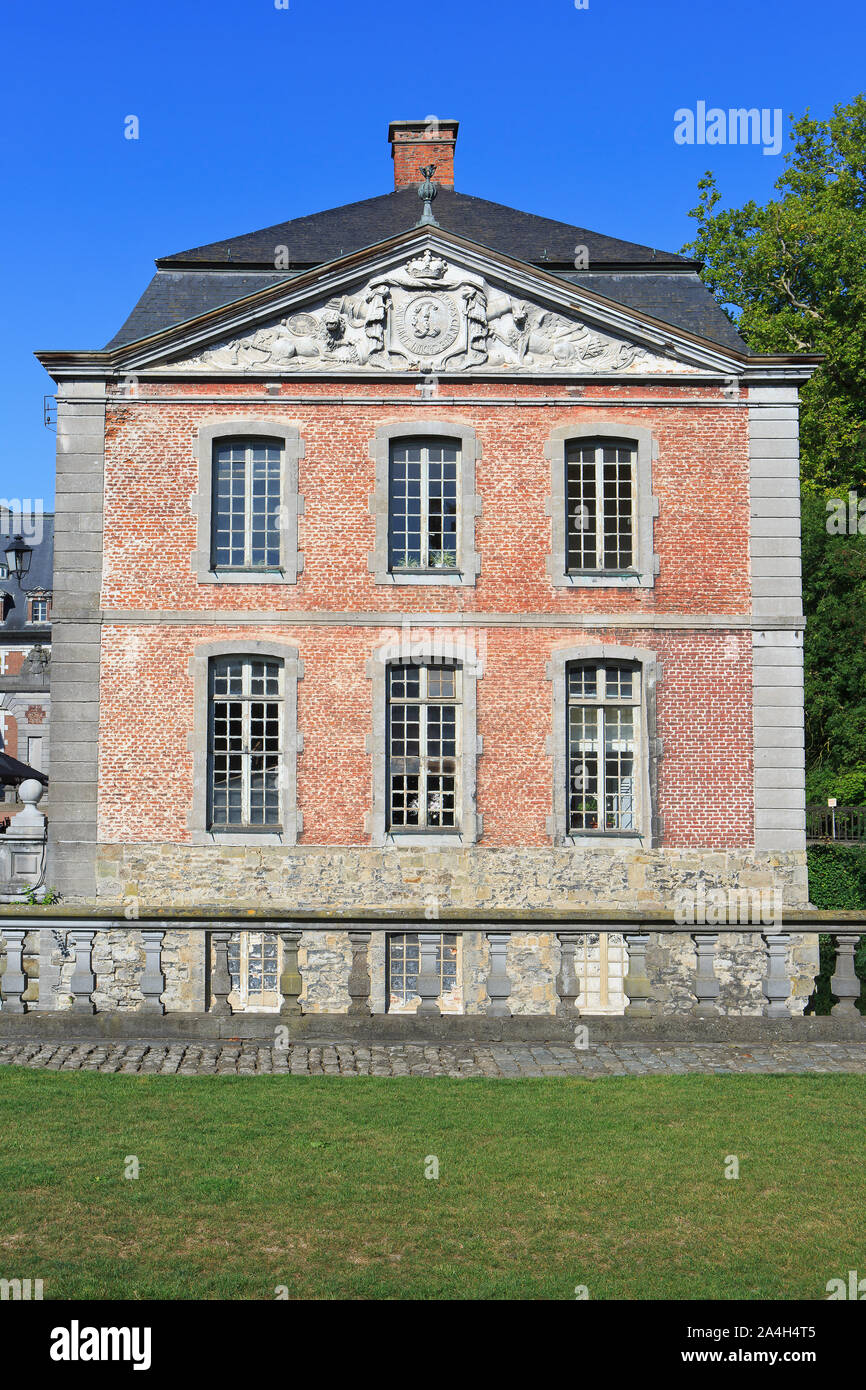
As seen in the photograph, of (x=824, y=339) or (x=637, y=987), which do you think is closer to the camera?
(x=637, y=987)

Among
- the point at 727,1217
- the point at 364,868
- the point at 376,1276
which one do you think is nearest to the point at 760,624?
the point at 364,868

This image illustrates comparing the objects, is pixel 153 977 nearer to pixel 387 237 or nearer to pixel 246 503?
pixel 246 503

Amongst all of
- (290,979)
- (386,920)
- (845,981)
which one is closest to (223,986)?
(290,979)

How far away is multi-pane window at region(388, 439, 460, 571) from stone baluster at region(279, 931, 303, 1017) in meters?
7.74

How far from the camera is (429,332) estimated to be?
16.2 m

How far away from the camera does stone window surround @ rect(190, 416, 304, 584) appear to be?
1595cm

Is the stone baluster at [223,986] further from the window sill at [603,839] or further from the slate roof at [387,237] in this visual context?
the slate roof at [387,237]

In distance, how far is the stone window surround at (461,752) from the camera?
1568 cm

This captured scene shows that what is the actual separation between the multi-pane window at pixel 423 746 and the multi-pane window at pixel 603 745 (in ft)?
5.17

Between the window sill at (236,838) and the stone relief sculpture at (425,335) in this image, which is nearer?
the window sill at (236,838)

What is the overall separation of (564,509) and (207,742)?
5765mm

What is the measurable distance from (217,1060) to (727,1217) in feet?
14.0

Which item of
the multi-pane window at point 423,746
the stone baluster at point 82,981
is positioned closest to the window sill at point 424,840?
the multi-pane window at point 423,746

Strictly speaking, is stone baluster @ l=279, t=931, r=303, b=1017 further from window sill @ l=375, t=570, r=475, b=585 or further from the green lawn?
window sill @ l=375, t=570, r=475, b=585
